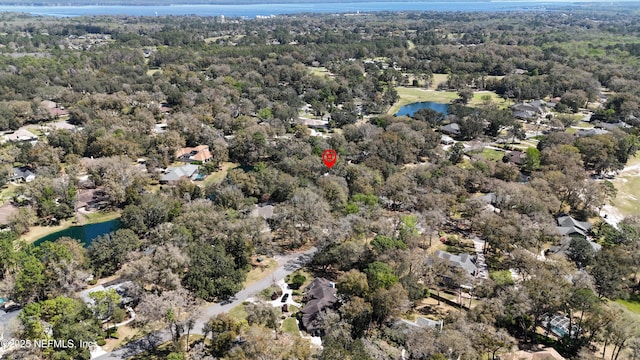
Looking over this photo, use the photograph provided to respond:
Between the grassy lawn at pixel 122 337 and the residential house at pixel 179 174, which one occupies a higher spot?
the residential house at pixel 179 174

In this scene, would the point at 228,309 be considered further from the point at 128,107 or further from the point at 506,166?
the point at 128,107

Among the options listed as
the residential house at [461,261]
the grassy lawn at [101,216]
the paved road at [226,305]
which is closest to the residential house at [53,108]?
the grassy lawn at [101,216]

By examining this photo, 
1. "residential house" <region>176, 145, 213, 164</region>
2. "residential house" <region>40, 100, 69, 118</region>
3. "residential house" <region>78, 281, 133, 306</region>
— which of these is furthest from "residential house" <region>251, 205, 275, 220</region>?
"residential house" <region>40, 100, 69, 118</region>

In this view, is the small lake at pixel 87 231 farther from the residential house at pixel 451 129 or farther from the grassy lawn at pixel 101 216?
the residential house at pixel 451 129

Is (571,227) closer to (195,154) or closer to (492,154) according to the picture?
(492,154)

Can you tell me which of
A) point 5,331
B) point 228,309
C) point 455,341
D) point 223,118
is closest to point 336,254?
point 228,309

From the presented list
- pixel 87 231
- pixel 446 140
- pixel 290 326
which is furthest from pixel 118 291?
pixel 446 140
